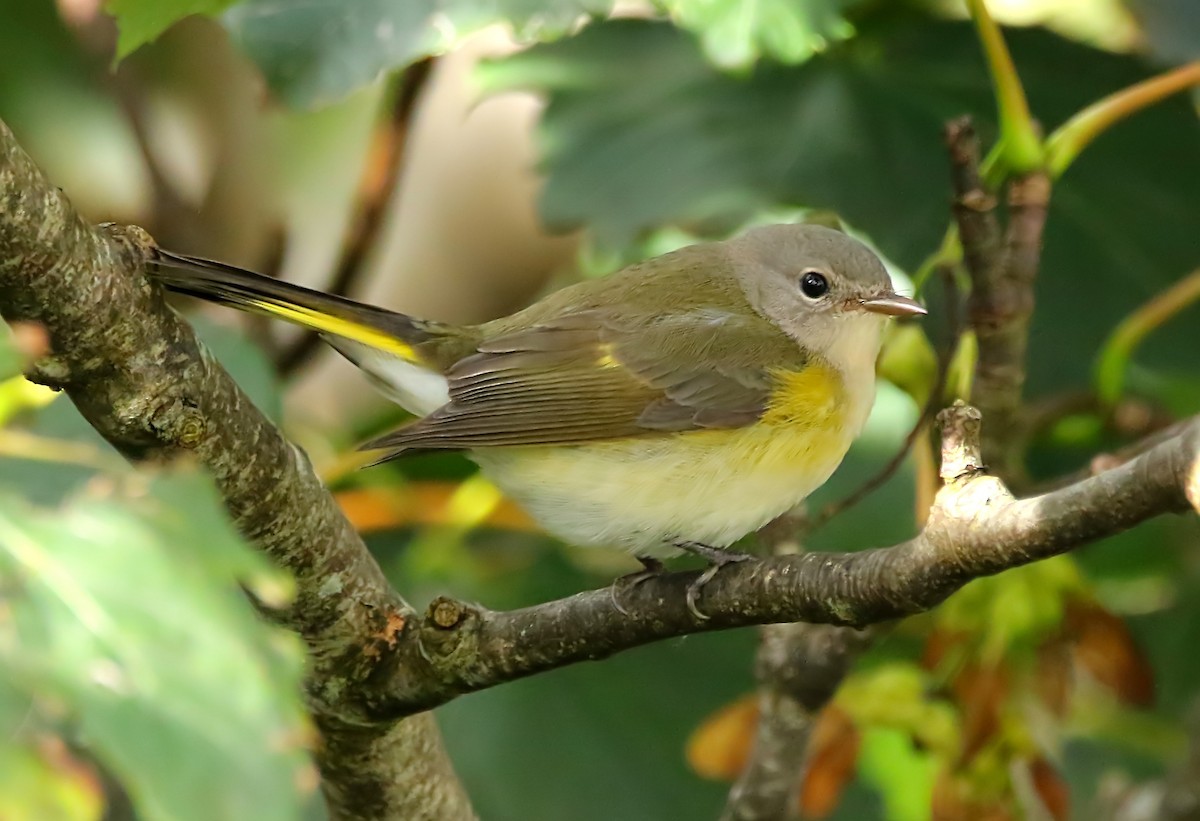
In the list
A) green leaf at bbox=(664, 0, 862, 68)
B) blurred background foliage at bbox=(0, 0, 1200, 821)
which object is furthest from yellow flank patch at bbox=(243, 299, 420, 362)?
green leaf at bbox=(664, 0, 862, 68)

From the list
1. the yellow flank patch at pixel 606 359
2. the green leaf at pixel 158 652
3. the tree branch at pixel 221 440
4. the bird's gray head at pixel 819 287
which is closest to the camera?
the green leaf at pixel 158 652

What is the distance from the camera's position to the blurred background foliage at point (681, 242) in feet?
6.14

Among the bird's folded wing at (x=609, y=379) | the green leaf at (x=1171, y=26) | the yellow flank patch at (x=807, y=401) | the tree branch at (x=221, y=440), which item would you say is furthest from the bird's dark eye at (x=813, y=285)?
the tree branch at (x=221, y=440)

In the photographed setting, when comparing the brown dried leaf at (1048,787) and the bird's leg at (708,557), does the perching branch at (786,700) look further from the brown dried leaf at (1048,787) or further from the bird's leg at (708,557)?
the brown dried leaf at (1048,787)

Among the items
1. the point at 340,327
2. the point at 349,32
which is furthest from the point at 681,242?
the point at 340,327

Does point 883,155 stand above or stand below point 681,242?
below

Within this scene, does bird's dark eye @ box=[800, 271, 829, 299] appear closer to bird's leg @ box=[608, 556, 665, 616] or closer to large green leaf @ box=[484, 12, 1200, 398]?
large green leaf @ box=[484, 12, 1200, 398]

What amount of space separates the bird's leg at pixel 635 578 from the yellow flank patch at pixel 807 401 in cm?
26

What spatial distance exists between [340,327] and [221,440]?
66cm

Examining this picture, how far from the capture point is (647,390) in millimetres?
1970

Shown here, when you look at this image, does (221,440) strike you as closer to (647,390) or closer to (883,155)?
(647,390)

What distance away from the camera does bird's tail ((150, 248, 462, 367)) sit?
1.40m

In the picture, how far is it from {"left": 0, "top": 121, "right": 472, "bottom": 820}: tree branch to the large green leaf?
3.66 ft

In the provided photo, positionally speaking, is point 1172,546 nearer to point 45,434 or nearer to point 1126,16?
point 1126,16
